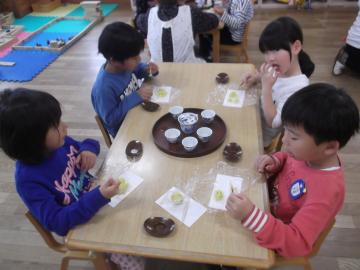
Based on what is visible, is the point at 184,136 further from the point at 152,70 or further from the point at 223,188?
the point at 152,70

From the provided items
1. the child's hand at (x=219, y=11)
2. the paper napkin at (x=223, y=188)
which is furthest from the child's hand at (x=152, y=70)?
the child's hand at (x=219, y=11)

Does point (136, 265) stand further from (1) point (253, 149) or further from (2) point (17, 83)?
(2) point (17, 83)

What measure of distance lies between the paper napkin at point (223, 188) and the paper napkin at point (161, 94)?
0.59 m

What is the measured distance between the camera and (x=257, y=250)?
96 cm

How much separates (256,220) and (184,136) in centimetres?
54

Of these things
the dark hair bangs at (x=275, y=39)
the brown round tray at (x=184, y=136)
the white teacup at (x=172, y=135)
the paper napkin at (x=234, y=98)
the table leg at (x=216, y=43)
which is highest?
the dark hair bangs at (x=275, y=39)

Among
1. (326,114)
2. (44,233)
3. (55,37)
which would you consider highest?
(326,114)

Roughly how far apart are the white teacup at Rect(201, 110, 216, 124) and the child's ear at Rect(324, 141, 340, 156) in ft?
1.80

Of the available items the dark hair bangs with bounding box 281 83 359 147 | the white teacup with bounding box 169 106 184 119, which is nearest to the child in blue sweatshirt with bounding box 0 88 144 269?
the white teacup with bounding box 169 106 184 119

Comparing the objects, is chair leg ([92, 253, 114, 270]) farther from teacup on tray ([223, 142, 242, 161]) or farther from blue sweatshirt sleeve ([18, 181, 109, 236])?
teacup on tray ([223, 142, 242, 161])

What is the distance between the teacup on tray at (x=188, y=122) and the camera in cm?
140

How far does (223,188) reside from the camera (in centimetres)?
117

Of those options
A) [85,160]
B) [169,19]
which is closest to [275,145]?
[85,160]

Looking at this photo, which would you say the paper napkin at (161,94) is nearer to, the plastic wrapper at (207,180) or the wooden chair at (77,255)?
the plastic wrapper at (207,180)
